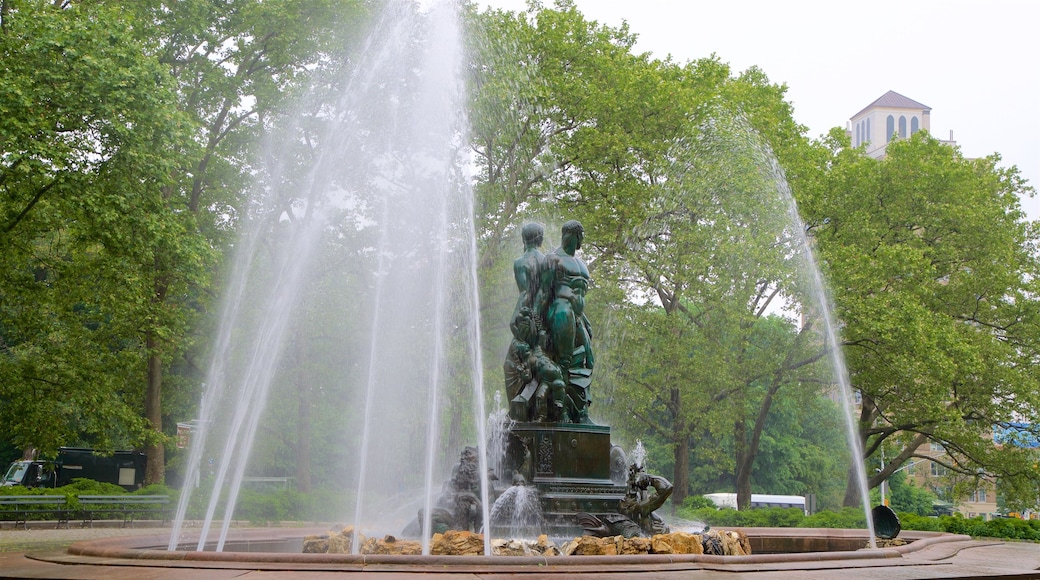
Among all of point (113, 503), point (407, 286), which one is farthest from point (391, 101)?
point (113, 503)

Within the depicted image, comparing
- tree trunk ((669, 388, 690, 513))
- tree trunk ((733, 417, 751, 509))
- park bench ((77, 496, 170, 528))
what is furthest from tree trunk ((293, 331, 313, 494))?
tree trunk ((733, 417, 751, 509))

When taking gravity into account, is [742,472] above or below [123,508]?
above

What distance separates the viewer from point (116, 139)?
1877 centimetres

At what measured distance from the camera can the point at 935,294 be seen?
31.3 m

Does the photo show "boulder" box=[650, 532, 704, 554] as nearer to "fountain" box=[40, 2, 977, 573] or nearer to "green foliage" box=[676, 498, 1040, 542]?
"fountain" box=[40, 2, 977, 573]

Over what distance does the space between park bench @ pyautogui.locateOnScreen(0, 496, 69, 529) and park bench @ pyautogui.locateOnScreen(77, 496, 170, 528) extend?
1.34ft

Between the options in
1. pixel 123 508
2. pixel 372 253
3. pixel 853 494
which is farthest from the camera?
pixel 853 494

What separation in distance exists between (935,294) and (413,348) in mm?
17232

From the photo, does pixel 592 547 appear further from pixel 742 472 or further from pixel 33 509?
pixel 742 472

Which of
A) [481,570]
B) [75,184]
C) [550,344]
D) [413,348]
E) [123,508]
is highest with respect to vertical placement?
[75,184]

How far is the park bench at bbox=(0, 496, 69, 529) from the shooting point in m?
20.2

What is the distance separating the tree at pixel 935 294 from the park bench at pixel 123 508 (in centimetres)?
2023

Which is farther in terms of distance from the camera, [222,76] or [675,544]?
[222,76]

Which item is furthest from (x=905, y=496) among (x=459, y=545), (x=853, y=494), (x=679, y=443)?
(x=459, y=545)
